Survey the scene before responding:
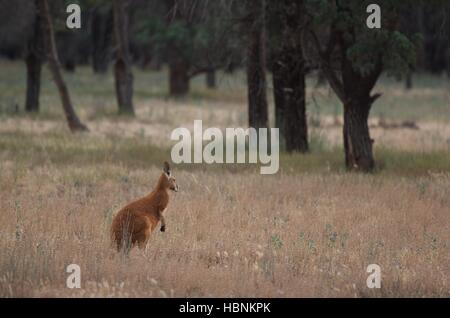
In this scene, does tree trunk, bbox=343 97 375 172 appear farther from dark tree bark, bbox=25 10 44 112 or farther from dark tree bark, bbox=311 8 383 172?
dark tree bark, bbox=25 10 44 112

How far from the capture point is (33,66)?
30500 millimetres

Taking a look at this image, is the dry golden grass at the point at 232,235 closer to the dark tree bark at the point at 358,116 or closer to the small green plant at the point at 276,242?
the small green plant at the point at 276,242

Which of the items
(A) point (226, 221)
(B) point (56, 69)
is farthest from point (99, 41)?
(A) point (226, 221)

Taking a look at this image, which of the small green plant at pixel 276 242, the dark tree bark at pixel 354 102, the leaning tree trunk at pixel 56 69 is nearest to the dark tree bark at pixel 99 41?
the leaning tree trunk at pixel 56 69

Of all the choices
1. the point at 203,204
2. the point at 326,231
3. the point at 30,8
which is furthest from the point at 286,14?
the point at 30,8

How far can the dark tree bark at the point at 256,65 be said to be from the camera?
18.8 metres

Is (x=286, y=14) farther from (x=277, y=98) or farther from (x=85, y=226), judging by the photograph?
(x=85, y=226)

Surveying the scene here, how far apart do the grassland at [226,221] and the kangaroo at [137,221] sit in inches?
8.3

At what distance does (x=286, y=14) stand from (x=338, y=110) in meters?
17.9

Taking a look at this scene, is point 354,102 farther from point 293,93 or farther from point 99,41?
point 99,41

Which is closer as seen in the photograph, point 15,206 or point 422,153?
point 15,206

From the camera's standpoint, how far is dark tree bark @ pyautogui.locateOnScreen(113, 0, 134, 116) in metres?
30.7

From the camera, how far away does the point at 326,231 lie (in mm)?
11570

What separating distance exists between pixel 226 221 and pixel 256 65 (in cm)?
908
